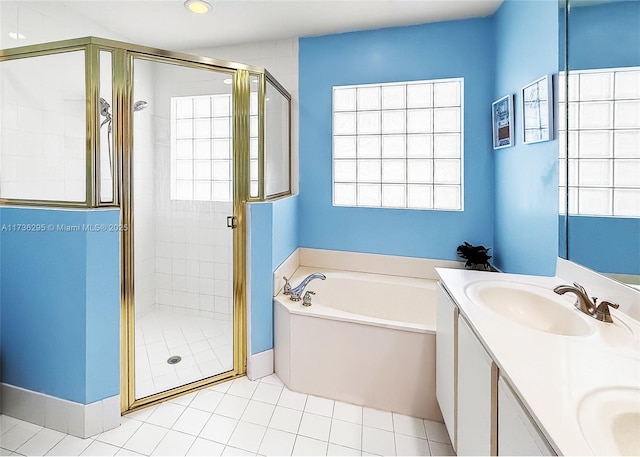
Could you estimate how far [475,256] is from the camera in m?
2.43

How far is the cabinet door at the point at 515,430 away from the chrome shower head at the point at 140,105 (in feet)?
6.82

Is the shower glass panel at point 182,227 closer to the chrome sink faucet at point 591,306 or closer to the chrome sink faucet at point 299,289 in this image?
the chrome sink faucet at point 299,289

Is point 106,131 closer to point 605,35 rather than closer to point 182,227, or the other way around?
point 182,227

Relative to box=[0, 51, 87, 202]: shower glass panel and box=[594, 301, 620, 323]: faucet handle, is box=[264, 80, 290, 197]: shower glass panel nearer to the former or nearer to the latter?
box=[0, 51, 87, 202]: shower glass panel

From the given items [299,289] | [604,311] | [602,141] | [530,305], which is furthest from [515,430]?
[299,289]

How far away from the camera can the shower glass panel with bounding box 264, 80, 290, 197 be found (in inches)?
91.9

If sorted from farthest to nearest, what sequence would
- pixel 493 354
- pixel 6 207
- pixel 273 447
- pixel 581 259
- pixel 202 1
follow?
1. pixel 202 1
2. pixel 6 207
3. pixel 273 447
4. pixel 581 259
5. pixel 493 354

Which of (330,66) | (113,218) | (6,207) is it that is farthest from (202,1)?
(6,207)

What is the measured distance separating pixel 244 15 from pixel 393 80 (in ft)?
4.02

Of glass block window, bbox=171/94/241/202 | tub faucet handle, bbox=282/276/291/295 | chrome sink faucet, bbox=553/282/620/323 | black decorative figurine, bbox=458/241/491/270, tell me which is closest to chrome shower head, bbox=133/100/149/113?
glass block window, bbox=171/94/241/202

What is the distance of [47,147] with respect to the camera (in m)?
1.79

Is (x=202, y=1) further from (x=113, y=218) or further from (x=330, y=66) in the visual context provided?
(x=113, y=218)

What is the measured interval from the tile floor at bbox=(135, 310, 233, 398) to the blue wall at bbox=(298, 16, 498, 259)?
108cm

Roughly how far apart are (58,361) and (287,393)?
4.10 feet
